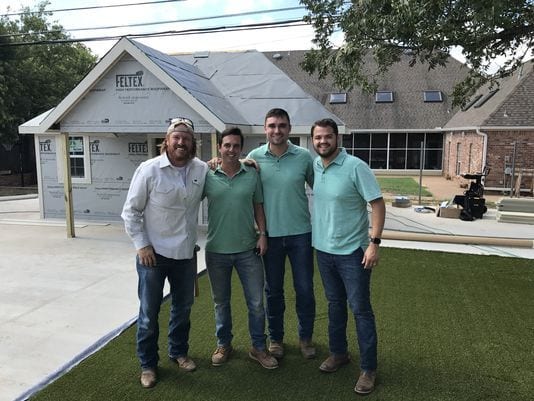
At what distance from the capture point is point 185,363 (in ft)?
11.4

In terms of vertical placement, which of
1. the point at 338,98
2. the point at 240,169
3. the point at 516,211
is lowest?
the point at 516,211

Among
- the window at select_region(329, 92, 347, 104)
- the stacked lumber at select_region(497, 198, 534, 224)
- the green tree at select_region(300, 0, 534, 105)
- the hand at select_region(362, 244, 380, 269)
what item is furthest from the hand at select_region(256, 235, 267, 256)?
the window at select_region(329, 92, 347, 104)

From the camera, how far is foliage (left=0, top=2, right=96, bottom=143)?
55.7ft

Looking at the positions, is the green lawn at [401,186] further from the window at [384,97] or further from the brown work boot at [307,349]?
the brown work boot at [307,349]

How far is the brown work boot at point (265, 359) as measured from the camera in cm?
346

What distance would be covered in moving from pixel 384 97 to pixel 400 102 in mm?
842

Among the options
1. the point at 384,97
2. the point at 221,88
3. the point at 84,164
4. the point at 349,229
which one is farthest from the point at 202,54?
the point at 384,97


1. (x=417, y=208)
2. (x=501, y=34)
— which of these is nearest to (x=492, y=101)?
(x=417, y=208)

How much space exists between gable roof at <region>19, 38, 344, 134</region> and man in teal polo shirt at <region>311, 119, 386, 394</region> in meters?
4.53

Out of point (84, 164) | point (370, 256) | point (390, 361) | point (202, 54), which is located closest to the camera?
point (370, 256)

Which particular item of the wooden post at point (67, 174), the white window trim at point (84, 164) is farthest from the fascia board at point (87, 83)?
the white window trim at point (84, 164)

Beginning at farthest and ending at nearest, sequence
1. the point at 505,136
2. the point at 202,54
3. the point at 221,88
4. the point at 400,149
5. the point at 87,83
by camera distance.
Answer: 1. the point at 400,149
2. the point at 505,136
3. the point at 202,54
4. the point at 221,88
5. the point at 87,83

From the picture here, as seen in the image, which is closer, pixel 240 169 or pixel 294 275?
pixel 240 169

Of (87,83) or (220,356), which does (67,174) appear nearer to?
(87,83)
